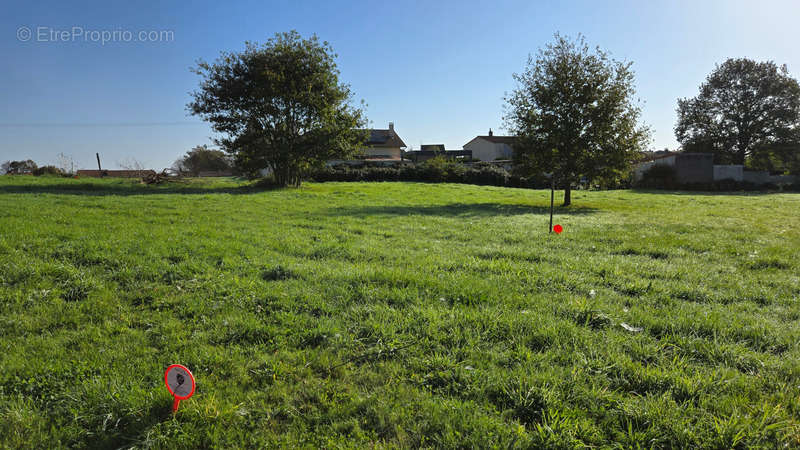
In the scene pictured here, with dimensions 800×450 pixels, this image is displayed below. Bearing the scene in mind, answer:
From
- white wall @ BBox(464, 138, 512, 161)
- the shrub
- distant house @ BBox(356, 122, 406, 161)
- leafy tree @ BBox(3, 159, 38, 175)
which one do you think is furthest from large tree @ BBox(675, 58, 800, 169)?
leafy tree @ BBox(3, 159, 38, 175)

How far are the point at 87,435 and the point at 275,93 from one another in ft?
74.9

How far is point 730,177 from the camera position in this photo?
126ft

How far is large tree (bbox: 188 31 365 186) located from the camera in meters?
22.8

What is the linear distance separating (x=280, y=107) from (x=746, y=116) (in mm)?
55590

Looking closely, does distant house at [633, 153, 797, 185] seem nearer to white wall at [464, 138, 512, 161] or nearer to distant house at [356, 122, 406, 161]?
white wall at [464, 138, 512, 161]

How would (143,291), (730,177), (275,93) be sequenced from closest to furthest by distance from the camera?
(143,291) → (275,93) → (730,177)

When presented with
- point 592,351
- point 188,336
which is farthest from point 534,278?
point 188,336

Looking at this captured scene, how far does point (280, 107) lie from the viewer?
23.7 meters

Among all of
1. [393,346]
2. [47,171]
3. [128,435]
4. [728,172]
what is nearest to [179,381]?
[128,435]

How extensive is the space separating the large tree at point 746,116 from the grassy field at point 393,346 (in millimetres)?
53850

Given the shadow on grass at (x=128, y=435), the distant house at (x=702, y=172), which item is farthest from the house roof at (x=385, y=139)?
the shadow on grass at (x=128, y=435)

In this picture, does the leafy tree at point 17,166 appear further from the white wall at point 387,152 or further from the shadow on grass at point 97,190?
the white wall at point 387,152

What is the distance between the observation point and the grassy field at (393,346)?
91.3 inches

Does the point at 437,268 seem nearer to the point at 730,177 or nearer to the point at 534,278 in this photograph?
the point at 534,278
